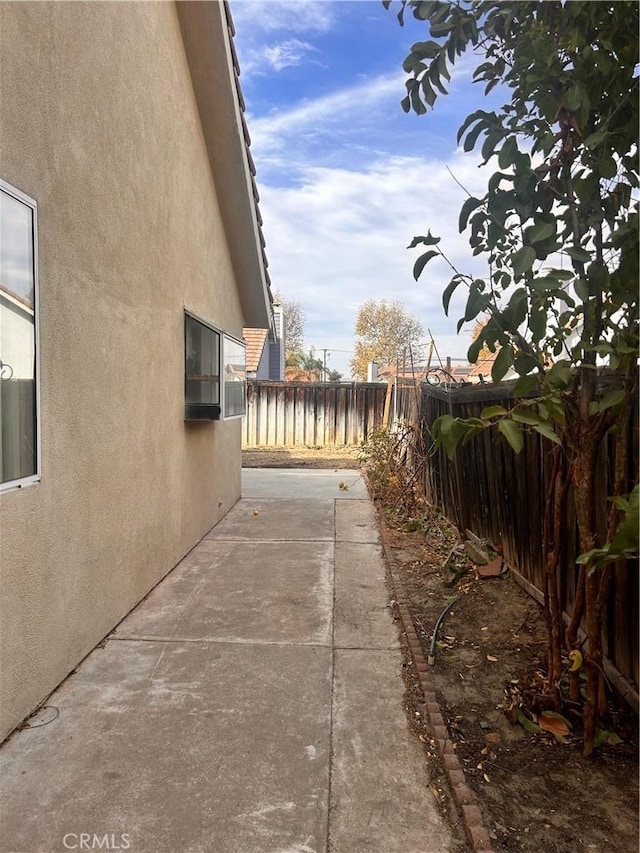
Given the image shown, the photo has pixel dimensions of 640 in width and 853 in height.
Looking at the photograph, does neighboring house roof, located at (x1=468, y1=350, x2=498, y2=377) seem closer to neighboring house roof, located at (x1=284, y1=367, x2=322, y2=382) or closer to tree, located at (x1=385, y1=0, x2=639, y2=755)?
tree, located at (x1=385, y1=0, x2=639, y2=755)

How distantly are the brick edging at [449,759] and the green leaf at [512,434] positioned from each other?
137 centimetres

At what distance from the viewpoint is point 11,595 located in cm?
250

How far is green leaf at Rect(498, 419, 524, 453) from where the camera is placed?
1.88 metres

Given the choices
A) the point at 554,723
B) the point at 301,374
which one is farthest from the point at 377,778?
the point at 301,374

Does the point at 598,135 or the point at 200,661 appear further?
the point at 200,661

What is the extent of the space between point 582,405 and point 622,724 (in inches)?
58.8

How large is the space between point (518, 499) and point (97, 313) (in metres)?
3.37

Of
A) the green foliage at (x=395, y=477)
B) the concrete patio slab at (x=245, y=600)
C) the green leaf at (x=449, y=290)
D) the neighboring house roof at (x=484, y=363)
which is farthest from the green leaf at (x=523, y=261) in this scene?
the green foliage at (x=395, y=477)

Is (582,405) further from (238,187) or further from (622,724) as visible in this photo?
(238,187)

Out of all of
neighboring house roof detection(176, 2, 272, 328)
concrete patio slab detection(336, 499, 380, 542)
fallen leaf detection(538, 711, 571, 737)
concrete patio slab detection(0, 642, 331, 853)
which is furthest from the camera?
concrete patio slab detection(336, 499, 380, 542)

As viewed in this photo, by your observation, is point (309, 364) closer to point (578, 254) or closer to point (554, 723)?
point (554, 723)

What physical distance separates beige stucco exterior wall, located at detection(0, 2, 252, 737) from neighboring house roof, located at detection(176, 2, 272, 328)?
0.20 metres

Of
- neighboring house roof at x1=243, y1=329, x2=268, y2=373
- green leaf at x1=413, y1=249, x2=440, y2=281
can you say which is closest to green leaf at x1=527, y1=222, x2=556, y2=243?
green leaf at x1=413, y1=249, x2=440, y2=281

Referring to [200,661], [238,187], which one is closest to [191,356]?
[238,187]
